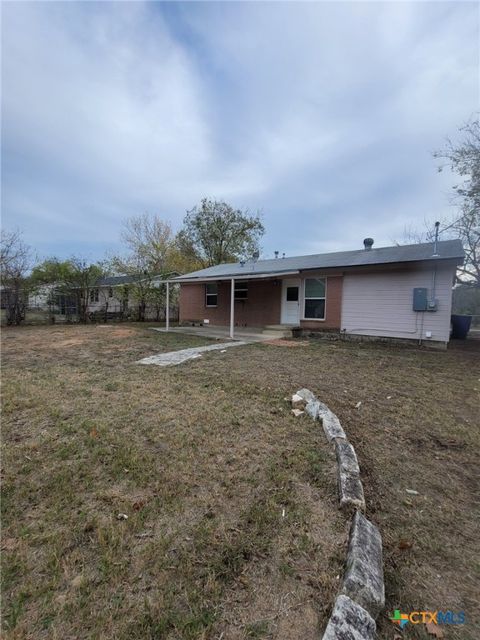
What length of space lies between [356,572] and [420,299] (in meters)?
8.80

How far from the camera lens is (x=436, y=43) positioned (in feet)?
23.8

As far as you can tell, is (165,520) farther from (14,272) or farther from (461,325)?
(14,272)

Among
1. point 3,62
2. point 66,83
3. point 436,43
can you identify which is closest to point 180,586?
point 3,62

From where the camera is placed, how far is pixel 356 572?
4.99 feet

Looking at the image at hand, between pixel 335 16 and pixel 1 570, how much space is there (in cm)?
1018

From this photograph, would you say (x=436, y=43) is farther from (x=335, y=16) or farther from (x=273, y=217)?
(x=273, y=217)

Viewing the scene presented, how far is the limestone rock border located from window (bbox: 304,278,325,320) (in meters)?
8.70

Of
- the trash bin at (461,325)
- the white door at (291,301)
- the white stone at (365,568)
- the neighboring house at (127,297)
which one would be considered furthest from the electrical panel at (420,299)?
the neighboring house at (127,297)

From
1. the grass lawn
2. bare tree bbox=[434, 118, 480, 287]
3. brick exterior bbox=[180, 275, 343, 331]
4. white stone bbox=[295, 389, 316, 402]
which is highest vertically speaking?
bare tree bbox=[434, 118, 480, 287]

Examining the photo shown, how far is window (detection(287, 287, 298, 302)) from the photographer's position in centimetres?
1169

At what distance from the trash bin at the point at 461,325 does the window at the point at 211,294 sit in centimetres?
999

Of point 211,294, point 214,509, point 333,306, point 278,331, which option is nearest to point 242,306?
point 211,294

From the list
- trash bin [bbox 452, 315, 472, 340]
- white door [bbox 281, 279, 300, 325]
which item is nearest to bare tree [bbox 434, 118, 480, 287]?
trash bin [bbox 452, 315, 472, 340]

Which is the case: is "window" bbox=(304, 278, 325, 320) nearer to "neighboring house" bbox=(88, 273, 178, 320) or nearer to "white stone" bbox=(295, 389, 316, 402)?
"white stone" bbox=(295, 389, 316, 402)
